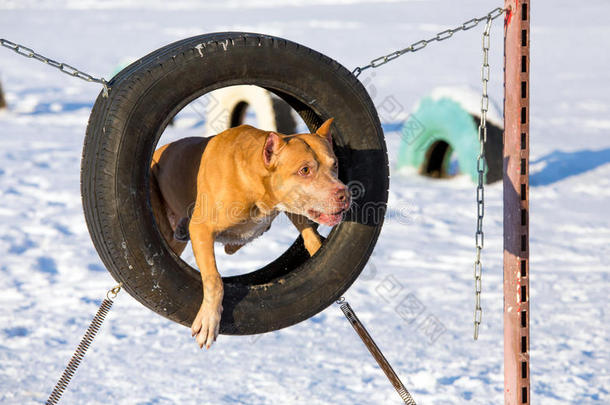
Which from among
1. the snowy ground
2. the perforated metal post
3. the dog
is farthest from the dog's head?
the snowy ground

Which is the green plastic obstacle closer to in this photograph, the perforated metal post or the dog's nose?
the perforated metal post

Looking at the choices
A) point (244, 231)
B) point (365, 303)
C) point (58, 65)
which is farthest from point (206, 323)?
point (365, 303)

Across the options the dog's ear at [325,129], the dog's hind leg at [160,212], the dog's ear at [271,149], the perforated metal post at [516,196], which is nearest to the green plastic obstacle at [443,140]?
the perforated metal post at [516,196]

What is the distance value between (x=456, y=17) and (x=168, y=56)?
25580mm

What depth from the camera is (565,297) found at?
6.05 meters

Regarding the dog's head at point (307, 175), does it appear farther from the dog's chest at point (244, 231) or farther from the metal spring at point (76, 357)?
the metal spring at point (76, 357)

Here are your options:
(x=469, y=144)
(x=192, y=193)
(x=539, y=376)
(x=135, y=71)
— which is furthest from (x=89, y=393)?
(x=469, y=144)

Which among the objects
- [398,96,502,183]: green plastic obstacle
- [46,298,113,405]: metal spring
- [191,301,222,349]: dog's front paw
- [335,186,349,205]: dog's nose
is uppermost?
[398,96,502,183]: green plastic obstacle

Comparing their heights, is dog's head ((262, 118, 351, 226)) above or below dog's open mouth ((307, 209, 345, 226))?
above

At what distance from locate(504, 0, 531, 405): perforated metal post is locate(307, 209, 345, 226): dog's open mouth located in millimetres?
991

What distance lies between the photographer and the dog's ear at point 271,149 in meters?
3.07

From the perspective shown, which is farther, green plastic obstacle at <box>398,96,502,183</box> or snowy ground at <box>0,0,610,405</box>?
green plastic obstacle at <box>398,96,502,183</box>

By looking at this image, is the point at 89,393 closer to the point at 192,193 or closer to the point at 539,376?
the point at 192,193

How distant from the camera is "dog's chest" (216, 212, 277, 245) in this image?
3.38 m
